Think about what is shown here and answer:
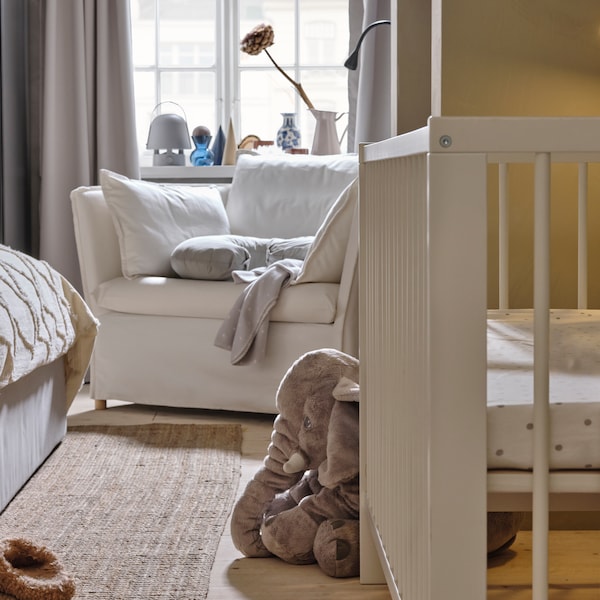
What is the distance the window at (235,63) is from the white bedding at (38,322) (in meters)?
2.10

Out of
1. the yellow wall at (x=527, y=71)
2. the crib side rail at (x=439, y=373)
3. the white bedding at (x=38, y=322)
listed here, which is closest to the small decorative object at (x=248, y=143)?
the white bedding at (x=38, y=322)

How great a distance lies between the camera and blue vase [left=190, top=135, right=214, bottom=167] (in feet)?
14.0

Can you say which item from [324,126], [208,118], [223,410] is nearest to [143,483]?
[223,410]

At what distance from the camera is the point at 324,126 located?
161 inches

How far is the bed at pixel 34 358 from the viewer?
2.00 metres

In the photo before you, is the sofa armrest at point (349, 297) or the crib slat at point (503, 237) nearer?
the crib slat at point (503, 237)

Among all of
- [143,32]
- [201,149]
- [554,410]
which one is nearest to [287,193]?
[201,149]

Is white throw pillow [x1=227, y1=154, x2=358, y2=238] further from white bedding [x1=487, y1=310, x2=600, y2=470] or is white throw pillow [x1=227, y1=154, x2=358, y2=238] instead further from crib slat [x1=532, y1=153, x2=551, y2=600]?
crib slat [x1=532, y1=153, x2=551, y2=600]

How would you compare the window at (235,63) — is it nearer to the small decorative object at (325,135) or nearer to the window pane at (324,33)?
the window pane at (324,33)

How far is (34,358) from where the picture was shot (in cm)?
210

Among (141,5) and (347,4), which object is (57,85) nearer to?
(141,5)

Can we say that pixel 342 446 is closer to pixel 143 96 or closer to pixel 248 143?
pixel 248 143

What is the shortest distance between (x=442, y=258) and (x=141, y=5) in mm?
3948

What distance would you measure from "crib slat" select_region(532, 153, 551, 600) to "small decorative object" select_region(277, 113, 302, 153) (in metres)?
3.46
